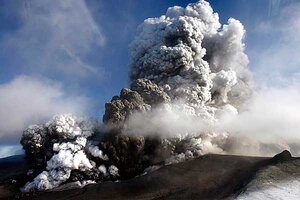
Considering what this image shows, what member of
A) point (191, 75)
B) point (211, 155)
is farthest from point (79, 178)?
point (191, 75)

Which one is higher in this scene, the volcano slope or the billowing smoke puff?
the billowing smoke puff

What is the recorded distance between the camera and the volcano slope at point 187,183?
33.2 m

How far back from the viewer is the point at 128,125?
4412 cm

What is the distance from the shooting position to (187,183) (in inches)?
1405

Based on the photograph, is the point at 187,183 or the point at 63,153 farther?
the point at 63,153

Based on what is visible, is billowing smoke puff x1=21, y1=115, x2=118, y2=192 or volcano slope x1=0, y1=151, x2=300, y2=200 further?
billowing smoke puff x1=21, y1=115, x2=118, y2=192

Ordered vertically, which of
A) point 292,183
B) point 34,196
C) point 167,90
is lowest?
point 292,183

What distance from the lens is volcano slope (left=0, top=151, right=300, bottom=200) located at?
33.2 meters

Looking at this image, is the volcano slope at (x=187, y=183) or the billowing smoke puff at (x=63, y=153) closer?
the volcano slope at (x=187, y=183)

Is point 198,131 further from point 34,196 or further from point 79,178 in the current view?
point 34,196

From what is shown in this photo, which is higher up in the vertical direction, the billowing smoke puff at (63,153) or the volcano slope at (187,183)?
the billowing smoke puff at (63,153)

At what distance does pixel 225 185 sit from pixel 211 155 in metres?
10.1

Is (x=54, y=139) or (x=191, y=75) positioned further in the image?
(x=191, y=75)

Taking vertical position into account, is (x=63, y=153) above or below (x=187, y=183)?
above
